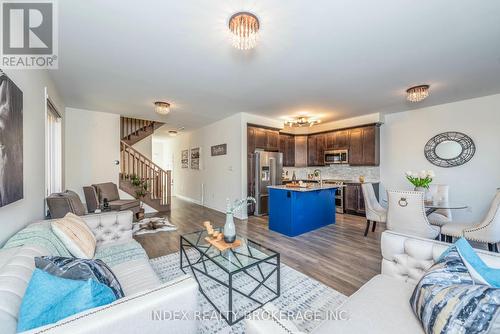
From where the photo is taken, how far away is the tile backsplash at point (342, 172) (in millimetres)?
5527

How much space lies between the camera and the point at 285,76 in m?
3.04

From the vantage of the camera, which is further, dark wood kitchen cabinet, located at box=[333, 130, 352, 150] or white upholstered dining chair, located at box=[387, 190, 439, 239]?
dark wood kitchen cabinet, located at box=[333, 130, 352, 150]

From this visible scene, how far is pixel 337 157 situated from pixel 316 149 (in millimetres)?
725

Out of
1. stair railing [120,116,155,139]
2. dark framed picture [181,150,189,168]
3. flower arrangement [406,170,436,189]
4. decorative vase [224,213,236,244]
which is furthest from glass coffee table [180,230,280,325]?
dark framed picture [181,150,189,168]

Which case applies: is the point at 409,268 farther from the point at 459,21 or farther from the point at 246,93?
the point at 246,93

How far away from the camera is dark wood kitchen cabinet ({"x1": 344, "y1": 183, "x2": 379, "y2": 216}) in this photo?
5184 millimetres

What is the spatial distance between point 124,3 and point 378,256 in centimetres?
394

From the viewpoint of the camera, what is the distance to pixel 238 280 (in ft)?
7.39

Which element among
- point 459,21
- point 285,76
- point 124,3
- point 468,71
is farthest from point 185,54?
point 468,71

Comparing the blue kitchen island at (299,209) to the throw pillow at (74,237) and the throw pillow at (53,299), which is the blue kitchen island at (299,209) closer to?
the throw pillow at (74,237)

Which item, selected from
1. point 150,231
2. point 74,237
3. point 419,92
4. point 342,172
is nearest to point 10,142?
point 74,237

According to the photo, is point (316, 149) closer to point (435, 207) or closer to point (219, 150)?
point (219, 150)

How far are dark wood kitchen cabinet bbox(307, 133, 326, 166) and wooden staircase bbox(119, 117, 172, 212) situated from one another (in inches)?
171

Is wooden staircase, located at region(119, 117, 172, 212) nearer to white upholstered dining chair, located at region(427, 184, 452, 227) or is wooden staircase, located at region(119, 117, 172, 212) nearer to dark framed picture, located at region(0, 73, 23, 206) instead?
dark framed picture, located at region(0, 73, 23, 206)
